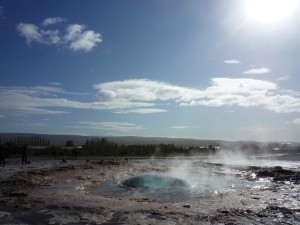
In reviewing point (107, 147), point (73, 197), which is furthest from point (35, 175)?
point (107, 147)

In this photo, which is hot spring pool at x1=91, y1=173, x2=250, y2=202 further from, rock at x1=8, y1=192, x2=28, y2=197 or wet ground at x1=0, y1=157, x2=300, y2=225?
rock at x1=8, y1=192, x2=28, y2=197

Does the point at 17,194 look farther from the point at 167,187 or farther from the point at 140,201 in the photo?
the point at 167,187

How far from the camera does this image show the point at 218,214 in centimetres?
1268

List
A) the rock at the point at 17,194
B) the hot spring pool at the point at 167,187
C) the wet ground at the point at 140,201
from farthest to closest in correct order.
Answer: the hot spring pool at the point at 167,187 → the rock at the point at 17,194 → the wet ground at the point at 140,201

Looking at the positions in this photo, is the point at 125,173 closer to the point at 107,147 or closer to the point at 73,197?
the point at 73,197

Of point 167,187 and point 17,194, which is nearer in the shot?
point 17,194

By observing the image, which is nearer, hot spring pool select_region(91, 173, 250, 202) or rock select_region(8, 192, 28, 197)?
rock select_region(8, 192, 28, 197)

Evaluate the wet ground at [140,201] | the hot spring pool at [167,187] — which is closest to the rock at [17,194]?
the wet ground at [140,201]

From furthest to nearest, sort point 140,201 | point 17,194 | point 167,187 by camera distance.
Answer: point 167,187
point 17,194
point 140,201

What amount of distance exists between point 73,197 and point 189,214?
5.11m

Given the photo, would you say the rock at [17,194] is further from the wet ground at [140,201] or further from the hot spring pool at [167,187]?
the hot spring pool at [167,187]

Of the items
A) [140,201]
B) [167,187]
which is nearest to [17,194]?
[140,201]

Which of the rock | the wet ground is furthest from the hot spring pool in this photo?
the rock

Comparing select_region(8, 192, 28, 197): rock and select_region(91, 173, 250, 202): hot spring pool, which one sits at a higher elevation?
select_region(91, 173, 250, 202): hot spring pool
